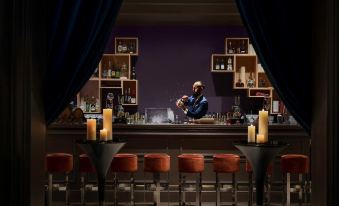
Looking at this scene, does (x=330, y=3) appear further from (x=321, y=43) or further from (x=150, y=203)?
(x=150, y=203)

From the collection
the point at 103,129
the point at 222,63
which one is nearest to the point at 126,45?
the point at 222,63

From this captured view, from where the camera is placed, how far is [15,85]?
4211mm

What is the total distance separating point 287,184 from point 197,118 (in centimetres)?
171

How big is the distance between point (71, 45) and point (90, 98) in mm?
4737

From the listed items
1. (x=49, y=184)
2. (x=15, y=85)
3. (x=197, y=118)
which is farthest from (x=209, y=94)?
(x=15, y=85)

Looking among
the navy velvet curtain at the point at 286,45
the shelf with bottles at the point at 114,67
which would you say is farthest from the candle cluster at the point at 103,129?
the shelf with bottles at the point at 114,67

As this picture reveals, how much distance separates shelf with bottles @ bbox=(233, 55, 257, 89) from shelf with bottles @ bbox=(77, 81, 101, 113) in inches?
103

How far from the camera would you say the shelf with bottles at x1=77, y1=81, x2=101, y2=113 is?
9305 mm

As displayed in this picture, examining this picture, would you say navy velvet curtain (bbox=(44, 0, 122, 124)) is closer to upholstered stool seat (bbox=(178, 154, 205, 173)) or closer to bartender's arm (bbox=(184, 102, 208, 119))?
upholstered stool seat (bbox=(178, 154, 205, 173))

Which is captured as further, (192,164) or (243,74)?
(243,74)

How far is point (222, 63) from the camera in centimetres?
929

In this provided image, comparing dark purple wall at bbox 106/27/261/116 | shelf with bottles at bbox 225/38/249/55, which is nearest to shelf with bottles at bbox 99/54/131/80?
dark purple wall at bbox 106/27/261/116

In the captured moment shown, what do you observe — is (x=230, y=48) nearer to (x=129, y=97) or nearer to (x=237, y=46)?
(x=237, y=46)

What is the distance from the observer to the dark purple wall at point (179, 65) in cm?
949
